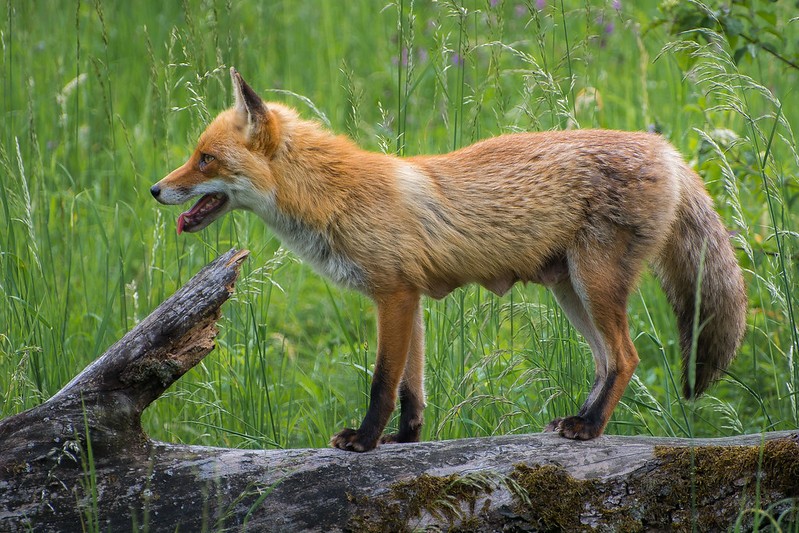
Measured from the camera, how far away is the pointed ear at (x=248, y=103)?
12.8 ft

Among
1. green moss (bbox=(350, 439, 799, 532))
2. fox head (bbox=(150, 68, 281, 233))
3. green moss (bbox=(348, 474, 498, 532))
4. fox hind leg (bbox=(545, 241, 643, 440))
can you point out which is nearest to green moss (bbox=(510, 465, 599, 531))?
green moss (bbox=(350, 439, 799, 532))

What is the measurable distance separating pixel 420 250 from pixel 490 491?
52.2 inches

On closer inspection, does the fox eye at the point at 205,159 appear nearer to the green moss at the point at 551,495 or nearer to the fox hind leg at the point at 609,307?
the fox hind leg at the point at 609,307

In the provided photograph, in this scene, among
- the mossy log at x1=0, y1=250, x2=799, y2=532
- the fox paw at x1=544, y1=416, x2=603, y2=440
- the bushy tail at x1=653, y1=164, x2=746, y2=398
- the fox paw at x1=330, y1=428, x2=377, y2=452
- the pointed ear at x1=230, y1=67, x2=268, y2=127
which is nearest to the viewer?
the mossy log at x1=0, y1=250, x2=799, y2=532

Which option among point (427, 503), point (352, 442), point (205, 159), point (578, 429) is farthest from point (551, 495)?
point (205, 159)

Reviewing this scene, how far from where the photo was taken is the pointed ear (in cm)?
391

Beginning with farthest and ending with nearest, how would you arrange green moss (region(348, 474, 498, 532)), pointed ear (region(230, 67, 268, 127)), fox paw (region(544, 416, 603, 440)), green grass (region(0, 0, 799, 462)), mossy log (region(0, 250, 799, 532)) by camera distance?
green grass (region(0, 0, 799, 462)) → pointed ear (region(230, 67, 268, 127)) → fox paw (region(544, 416, 603, 440)) → green moss (region(348, 474, 498, 532)) → mossy log (region(0, 250, 799, 532))

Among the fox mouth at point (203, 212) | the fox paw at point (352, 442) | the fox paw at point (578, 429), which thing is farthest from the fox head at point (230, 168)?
the fox paw at point (578, 429)

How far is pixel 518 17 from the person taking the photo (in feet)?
31.1

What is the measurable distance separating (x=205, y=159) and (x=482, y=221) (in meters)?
1.39

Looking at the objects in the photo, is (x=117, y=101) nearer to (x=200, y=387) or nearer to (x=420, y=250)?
(x=200, y=387)

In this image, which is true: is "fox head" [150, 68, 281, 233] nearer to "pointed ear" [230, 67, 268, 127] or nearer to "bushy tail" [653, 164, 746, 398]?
"pointed ear" [230, 67, 268, 127]

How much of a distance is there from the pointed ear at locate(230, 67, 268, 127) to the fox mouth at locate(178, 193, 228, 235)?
15.6 inches

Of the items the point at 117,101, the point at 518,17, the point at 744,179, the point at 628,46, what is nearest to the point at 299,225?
the point at 744,179
